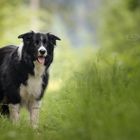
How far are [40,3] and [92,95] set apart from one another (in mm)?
41604

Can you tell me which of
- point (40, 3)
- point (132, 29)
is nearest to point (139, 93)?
point (132, 29)

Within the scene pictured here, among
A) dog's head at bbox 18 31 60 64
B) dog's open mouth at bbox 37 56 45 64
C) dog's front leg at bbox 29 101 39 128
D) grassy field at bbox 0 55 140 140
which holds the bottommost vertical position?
dog's front leg at bbox 29 101 39 128

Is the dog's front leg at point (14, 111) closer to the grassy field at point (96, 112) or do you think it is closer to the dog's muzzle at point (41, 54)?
the grassy field at point (96, 112)

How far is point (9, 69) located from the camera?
1103 cm

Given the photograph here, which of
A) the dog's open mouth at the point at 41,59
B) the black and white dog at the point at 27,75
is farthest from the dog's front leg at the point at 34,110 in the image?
the dog's open mouth at the point at 41,59

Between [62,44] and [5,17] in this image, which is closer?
[5,17]

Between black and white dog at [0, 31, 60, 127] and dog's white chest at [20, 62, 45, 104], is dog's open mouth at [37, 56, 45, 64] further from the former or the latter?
dog's white chest at [20, 62, 45, 104]

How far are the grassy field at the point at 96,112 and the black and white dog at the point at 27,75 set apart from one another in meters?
0.65

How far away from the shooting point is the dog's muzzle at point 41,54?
10.4 m

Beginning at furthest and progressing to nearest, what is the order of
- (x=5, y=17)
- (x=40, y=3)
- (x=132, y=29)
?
1. (x=40, y=3)
2. (x=132, y=29)
3. (x=5, y=17)

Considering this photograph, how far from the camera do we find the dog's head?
10461mm

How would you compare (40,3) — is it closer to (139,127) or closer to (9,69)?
(9,69)

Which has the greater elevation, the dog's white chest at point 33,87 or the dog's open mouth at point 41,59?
the dog's open mouth at point 41,59

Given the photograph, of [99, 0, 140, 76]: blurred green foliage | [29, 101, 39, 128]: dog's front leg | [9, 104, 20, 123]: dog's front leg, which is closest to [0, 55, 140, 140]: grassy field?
[29, 101, 39, 128]: dog's front leg
